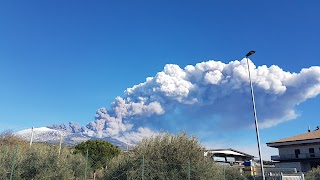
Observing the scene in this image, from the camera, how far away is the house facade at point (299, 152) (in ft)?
184

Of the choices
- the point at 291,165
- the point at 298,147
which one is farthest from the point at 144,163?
the point at 298,147

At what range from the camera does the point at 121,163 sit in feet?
61.0

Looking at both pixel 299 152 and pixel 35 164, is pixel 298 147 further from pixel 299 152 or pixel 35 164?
pixel 35 164

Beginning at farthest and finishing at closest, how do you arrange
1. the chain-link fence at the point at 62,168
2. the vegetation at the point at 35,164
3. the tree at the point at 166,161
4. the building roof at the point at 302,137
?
the building roof at the point at 302,137 < the tree at the point at 166,161 < the chain-link fence at the point at 62,168 < the vegetation at the point at 35,164

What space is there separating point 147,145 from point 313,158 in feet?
156

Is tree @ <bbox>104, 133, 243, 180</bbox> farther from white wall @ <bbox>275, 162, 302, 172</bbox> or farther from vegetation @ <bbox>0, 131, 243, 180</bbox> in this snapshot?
white wall @ <bbox>275, 162, 302, 172</bbox>

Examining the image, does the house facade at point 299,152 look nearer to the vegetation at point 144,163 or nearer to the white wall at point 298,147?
the white wall at point 298,147

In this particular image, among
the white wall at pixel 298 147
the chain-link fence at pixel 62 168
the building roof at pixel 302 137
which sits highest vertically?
the building roof at pixel 302 137

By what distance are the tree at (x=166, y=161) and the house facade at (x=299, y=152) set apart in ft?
144

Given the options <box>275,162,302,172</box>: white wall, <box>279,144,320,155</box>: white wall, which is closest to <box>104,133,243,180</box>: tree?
<box>275,162,302,172</box>: white wall

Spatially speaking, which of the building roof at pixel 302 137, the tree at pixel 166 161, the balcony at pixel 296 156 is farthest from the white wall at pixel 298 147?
the tree at pixel 166 161

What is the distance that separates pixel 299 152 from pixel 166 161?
4903 cm

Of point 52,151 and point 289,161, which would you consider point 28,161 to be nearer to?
point 52,151

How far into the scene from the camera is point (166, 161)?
58.7 feet
